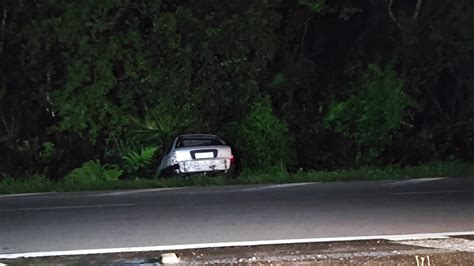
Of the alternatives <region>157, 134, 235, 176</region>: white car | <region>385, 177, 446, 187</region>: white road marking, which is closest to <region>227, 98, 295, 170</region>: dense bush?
<region>157, 134, 235, 176</region>: white car

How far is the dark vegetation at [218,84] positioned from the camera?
2233 centimetres

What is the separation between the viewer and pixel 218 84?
906 inches

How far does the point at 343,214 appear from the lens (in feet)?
34.8

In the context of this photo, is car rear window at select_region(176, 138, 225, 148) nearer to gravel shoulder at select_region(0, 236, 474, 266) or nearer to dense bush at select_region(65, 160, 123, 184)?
dense bush at select_region(65, 160, 123, 184)

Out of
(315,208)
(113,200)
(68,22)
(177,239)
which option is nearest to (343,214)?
(315,208)

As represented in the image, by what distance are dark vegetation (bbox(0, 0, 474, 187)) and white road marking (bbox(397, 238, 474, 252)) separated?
1442 cm

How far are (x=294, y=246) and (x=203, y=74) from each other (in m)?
15.8

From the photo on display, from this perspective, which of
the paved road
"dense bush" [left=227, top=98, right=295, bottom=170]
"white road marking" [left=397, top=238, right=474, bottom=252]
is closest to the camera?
"white road marking" [left=397, top=238, right=474, bottom=252]

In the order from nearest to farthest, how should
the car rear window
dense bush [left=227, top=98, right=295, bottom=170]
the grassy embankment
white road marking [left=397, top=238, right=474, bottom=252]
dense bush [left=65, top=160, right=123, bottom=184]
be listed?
white road marking [left=397, top=238, right=474, bottom=252]
the grassy embankment
the car rear window
dense bush [left=65, top=160, right=123, bottom=184]
dense bush [left=227, top=98, right=295, bottom=170]

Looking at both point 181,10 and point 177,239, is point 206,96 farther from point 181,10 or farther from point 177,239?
point 177,239

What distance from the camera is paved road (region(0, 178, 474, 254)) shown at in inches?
354

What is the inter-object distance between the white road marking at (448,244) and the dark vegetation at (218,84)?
14.4 metres

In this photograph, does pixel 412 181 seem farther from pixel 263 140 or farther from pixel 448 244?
pixel 448 244

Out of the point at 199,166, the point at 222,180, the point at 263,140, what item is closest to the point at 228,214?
the point at 222,180
